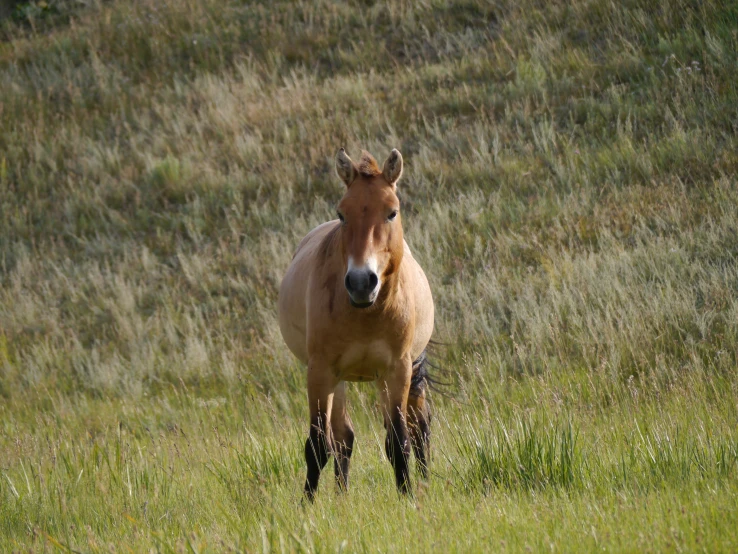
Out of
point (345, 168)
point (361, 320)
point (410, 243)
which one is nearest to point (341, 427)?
point (361, 320)

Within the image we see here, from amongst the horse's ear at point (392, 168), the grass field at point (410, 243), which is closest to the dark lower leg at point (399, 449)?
the grass field at point (410, 243)

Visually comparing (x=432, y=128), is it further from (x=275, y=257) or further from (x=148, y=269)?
(x=148, y=269)

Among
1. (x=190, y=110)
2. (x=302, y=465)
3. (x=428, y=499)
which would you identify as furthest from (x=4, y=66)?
(x=428, y=499)

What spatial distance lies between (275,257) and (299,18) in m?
6.82

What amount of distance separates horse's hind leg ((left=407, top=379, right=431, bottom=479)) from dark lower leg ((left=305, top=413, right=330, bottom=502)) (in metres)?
0.69

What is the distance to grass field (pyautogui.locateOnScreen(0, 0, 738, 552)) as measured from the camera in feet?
14.2

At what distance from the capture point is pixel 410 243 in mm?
10039

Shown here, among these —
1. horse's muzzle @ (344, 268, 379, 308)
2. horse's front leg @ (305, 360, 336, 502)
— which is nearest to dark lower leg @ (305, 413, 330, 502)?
horse's front leg @ (305, 360, 336, 502)

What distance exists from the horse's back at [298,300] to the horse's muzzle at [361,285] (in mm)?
1043

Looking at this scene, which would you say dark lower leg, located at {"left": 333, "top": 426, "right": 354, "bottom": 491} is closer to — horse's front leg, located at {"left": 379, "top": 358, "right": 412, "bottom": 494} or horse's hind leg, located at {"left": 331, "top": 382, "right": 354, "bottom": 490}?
horse's hind leg, located at {"left": 331, "top": 382, "right": 354, "bottom": 490}

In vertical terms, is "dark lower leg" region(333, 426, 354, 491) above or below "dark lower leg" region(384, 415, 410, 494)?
below

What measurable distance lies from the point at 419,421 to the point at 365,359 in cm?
96

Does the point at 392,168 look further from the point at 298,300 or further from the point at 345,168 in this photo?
the point at 298,300

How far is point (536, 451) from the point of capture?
4516 mm
